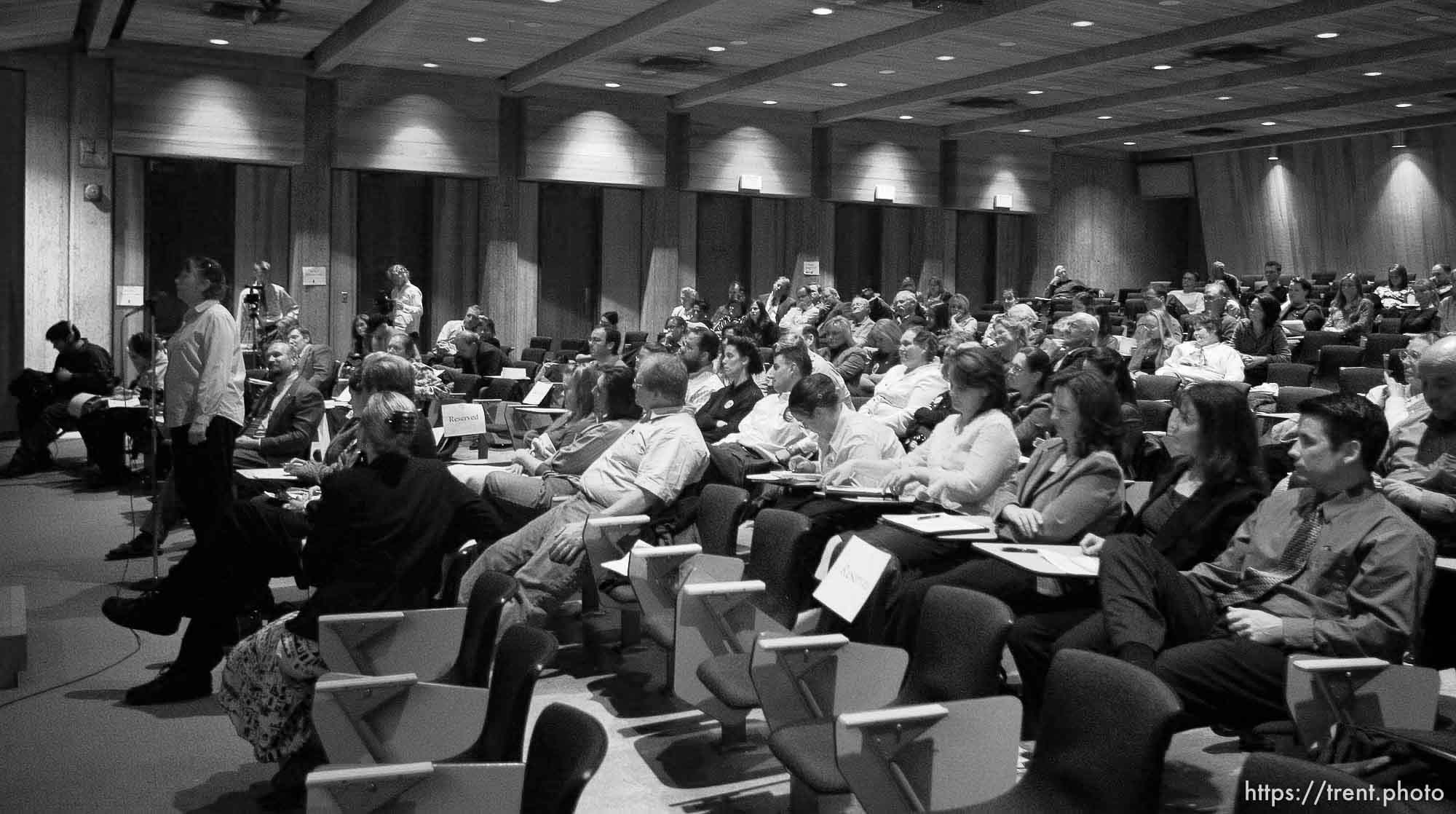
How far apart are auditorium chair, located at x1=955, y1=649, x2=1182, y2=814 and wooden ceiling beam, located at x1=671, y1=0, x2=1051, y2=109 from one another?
8.64 m

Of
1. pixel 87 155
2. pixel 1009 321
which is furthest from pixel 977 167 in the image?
pixel 87 155

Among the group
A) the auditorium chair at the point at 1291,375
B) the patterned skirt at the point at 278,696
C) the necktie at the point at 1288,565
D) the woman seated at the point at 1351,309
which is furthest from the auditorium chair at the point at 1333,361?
the patterned skirt at the point at 278,696

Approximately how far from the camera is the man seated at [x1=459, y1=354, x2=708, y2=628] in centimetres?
464

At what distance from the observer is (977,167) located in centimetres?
1897

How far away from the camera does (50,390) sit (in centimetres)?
1007

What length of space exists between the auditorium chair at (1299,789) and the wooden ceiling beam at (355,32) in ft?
32.4

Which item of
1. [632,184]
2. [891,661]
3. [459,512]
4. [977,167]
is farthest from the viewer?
[977,167]

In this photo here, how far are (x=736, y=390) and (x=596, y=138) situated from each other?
30.6 feet

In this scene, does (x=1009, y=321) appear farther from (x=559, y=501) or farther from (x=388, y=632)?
(x=388, y=632)

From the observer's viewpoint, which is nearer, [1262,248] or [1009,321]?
[1009,321]

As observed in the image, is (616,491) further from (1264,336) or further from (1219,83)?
(1219,83)

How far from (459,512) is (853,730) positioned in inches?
61.1

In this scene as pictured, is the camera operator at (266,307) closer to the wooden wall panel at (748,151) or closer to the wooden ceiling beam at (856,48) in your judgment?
the wooden ceiling beam at (856,48)

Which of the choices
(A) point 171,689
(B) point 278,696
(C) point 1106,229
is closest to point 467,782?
(B) point 278,696
